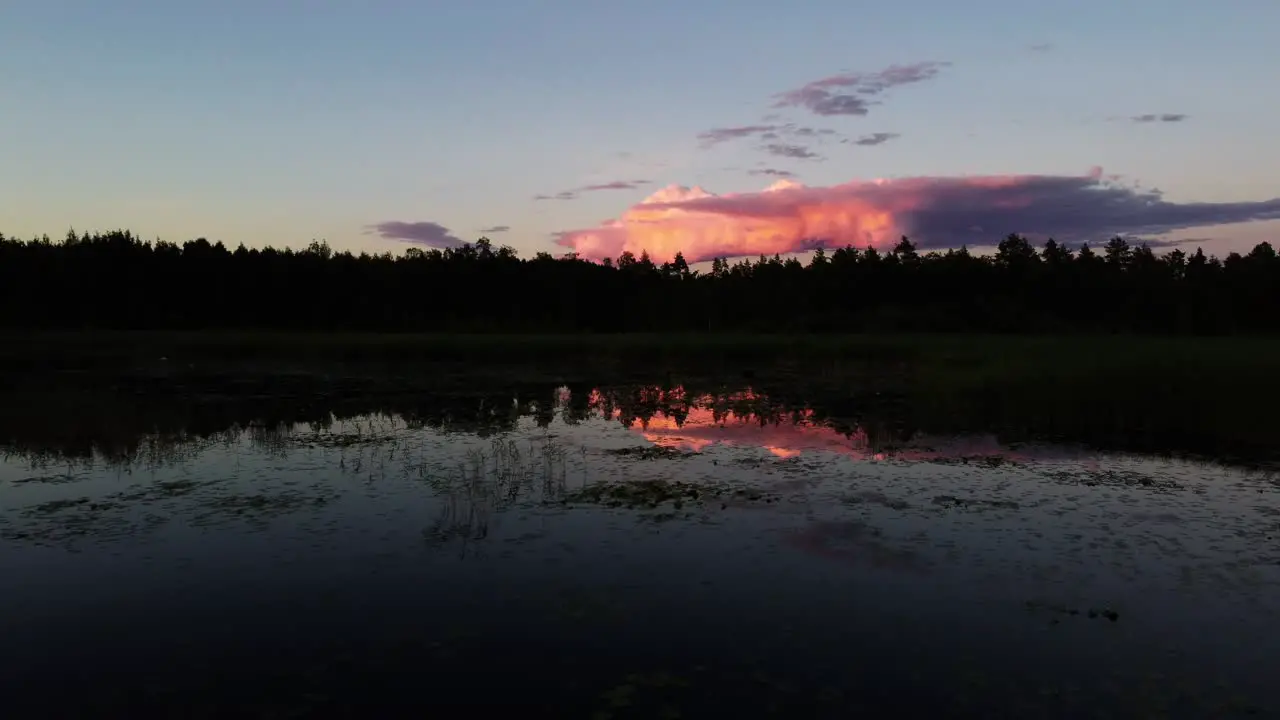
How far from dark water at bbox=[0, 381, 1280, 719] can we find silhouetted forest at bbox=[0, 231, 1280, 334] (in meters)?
102

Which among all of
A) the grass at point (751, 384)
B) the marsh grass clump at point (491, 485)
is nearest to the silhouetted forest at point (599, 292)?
the grass at point (751, 384)

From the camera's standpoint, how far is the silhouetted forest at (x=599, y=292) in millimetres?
113688

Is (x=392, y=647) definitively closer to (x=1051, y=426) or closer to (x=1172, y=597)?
(x=1172, y=597)

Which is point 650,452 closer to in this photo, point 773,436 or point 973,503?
point 773,436

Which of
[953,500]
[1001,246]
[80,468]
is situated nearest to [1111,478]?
[953,500]

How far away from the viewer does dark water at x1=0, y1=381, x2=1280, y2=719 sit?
311 inches

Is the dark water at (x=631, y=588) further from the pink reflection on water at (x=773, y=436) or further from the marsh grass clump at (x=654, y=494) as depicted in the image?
the pink reflection on water at (x=773, y=436)

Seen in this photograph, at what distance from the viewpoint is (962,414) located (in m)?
28.0

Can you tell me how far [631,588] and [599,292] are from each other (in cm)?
14913

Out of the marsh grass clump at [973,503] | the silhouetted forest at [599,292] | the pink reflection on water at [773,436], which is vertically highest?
the silhouetted forest at [599,292]

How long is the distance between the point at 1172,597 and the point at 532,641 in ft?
27.4

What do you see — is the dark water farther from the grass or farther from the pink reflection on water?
the grass

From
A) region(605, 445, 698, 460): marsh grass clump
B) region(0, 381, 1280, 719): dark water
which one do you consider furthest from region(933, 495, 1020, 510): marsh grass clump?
region(605, 445, 698, 460): marsh grass clump

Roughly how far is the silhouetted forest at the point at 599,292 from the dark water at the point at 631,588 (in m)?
102
